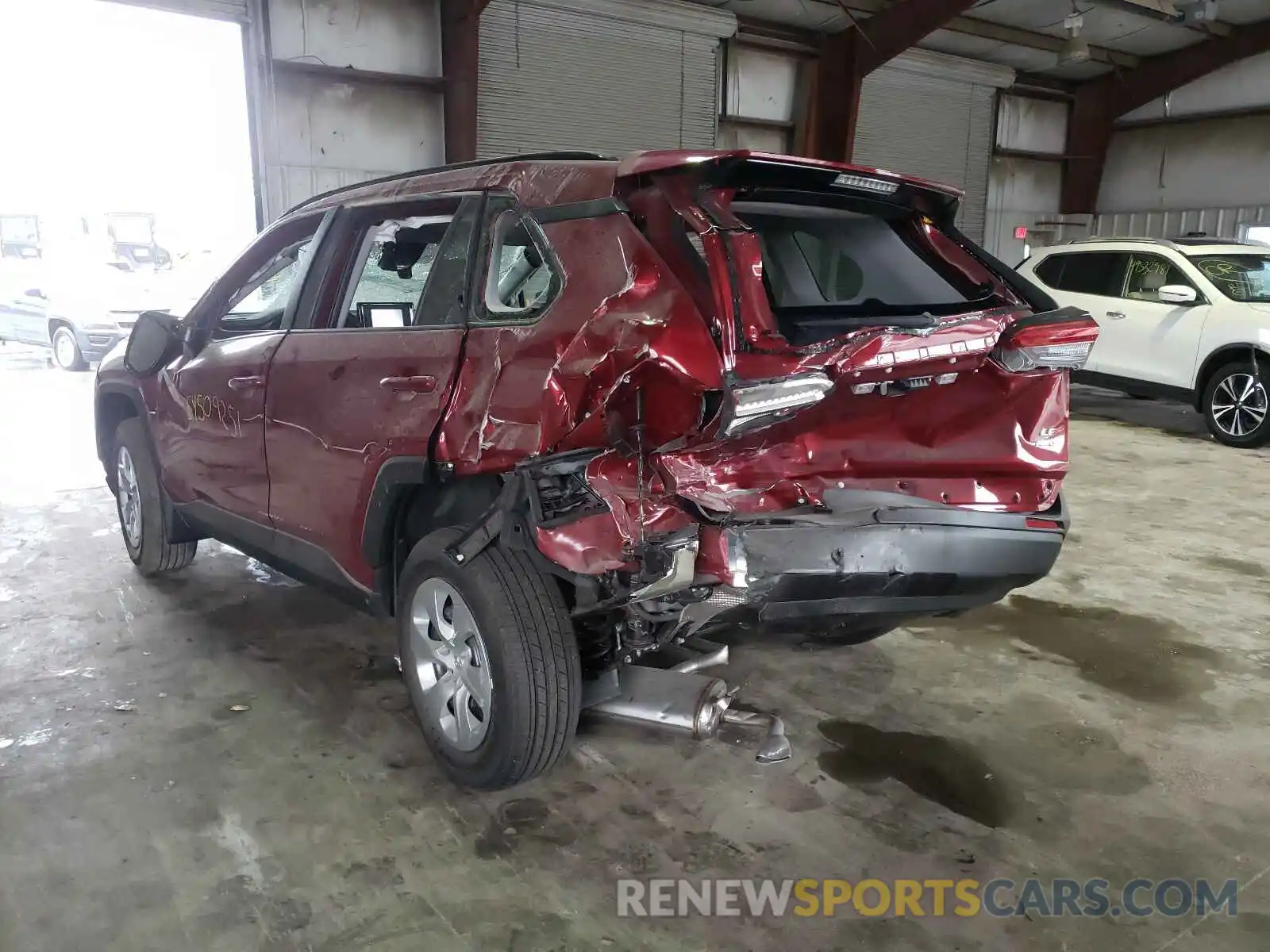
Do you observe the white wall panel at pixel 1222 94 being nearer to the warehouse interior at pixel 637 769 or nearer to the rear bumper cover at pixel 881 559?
the warehouse interior at pixel 637 769

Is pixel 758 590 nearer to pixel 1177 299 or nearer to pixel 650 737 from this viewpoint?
pixel 650 737

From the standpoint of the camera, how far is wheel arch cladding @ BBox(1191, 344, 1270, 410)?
7.34m

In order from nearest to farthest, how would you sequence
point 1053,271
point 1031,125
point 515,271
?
point 515,271, point 1053,271, point 1031,125

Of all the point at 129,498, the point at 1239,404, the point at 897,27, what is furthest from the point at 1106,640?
the point at 897,27

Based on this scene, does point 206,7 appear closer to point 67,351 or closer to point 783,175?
point 67,351

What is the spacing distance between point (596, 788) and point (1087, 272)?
801 cm

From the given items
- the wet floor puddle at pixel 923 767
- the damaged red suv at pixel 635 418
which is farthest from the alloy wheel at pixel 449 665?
the wet floor puddle at pixel 923 767

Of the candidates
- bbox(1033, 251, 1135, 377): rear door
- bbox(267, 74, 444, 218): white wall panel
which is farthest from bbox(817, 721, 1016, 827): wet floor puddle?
bbox(267, 74, 444, 218): white wall panel

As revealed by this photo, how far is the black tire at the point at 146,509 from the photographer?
3969 mm

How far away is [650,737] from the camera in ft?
9.05

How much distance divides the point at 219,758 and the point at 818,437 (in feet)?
6.28

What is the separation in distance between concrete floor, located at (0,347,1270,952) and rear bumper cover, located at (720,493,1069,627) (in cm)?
55

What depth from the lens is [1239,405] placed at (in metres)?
7.55

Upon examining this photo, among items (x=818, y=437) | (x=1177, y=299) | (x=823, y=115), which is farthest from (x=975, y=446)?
(x=823, y=115)
